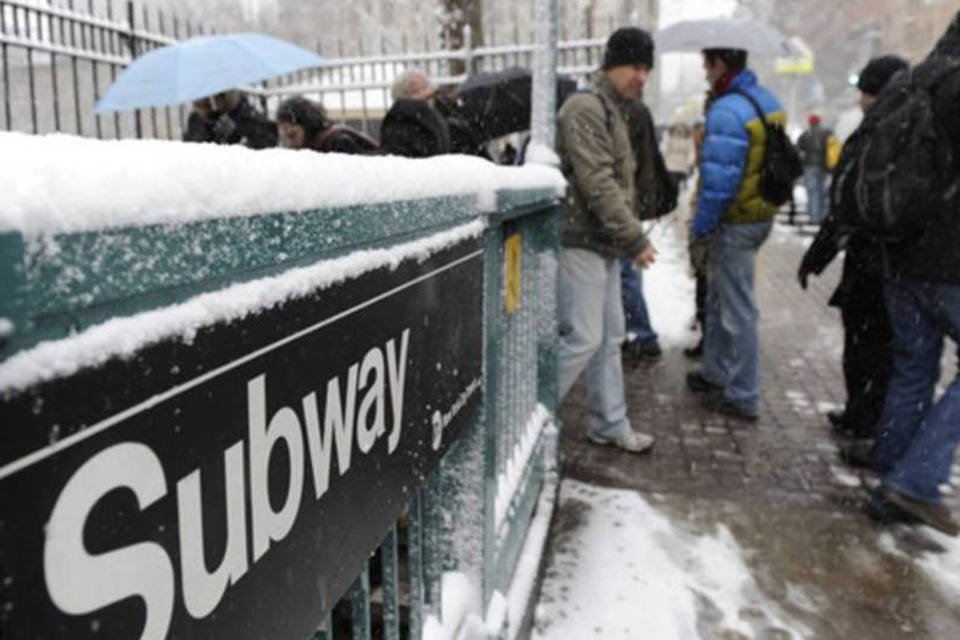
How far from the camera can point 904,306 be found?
3744 mm

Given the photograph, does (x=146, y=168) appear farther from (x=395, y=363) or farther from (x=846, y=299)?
(x=846, y=299)

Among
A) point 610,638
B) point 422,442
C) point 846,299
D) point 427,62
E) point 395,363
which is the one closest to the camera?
point 395,363

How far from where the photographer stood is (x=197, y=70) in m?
6.12

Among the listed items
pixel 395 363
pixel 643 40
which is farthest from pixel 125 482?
pixel 643 40

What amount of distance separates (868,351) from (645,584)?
2.18 meters

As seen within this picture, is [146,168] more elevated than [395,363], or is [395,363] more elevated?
[146,168]

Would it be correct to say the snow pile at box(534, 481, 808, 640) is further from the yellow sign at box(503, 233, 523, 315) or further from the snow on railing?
the yellow sign at box(503, 233, 523, 315)

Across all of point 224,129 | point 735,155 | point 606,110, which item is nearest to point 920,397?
point 735,155

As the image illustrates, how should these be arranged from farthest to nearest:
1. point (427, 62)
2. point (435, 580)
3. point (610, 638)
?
point (427, 62) < point (610, 638) < point (435, 580)

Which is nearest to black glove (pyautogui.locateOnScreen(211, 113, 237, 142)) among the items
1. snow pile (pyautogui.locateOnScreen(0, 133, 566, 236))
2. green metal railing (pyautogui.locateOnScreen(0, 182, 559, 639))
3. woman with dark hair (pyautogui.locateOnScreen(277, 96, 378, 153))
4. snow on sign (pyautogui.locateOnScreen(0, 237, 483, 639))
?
woman with dark hair (pyautogui.locateOnScreen(277, 96, 378, 153))

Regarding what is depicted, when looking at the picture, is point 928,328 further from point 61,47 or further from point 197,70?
point 61,47

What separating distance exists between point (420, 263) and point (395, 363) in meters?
0.20

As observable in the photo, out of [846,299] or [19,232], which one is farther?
[846,299]

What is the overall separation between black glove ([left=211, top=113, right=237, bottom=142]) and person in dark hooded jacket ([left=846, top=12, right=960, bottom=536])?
4.49m
